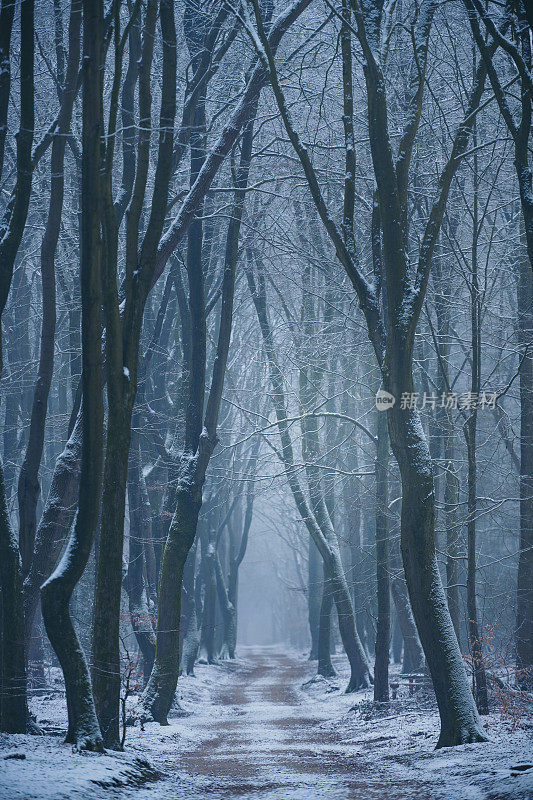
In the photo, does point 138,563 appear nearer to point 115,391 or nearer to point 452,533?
point 452,533

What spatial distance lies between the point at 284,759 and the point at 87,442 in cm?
497

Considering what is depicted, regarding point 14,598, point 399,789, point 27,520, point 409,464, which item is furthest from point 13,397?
point 399,789

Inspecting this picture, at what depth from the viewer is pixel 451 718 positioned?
366 inches

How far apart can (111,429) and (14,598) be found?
2607 mm

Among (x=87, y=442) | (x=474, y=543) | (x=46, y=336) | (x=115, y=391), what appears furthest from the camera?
(x=474, y=543)

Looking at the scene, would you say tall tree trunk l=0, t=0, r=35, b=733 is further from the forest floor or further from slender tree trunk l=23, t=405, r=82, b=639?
slender tree trunk l=23, t=405, r=82, b=639

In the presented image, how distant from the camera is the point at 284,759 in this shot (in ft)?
33.0

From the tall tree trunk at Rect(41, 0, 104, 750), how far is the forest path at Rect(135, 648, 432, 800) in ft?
4.45

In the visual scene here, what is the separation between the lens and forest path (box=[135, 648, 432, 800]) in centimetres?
721

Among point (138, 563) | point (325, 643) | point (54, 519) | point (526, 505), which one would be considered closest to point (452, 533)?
point (526, 505)

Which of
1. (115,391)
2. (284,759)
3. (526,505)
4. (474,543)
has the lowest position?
(284,759)

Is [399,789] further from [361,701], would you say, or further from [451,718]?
[361,701]

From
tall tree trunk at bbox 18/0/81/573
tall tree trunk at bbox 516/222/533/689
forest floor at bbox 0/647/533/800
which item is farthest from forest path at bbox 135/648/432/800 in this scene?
tall tree trunk at bbox 516/222/533/689

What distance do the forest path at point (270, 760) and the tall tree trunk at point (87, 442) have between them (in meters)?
1.36
